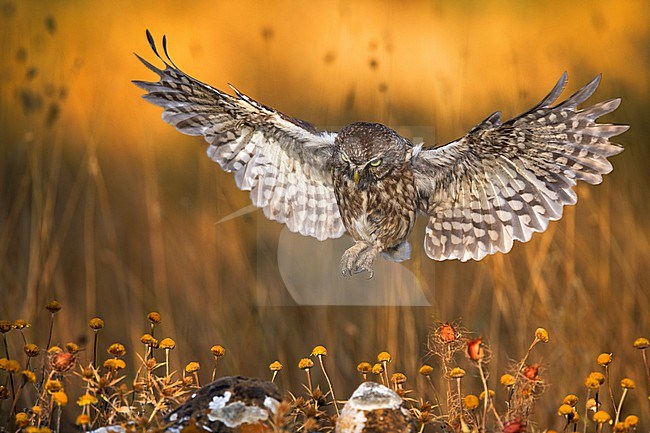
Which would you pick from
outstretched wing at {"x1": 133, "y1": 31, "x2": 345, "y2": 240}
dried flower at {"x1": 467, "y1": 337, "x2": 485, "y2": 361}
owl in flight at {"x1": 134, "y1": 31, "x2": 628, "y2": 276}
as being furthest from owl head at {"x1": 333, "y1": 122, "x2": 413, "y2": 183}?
dried flower at {"x1": 467, "y1": 337, "x2": 485, "y2": 361}

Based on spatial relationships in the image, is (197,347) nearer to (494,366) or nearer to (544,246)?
(494,366)

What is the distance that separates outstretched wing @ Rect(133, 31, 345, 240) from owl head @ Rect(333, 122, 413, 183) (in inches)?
4.9

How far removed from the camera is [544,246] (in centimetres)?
203

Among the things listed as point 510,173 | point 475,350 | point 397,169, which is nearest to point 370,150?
point 397,169

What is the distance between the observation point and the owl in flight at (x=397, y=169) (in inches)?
50.3

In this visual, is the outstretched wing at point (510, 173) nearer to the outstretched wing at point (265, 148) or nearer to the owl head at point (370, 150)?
the owl head at point (370, 150)

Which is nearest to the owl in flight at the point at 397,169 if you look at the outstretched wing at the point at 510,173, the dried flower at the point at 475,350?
the outstretched wing at the point at 510,173

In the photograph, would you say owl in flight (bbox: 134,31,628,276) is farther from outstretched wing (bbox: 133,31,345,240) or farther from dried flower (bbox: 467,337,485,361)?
dried flower (bbox: 467,337,485,361)

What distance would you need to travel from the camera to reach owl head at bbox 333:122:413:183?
1.26 meters

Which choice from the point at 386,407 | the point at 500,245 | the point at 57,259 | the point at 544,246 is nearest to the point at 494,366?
the point at 544,246

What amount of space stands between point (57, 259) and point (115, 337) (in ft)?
0.94

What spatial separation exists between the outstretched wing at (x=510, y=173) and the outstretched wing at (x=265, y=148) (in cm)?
19

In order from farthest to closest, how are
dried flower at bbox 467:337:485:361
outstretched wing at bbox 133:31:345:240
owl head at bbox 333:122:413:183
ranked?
outstretched wing at bbox 133:31:345:240, owl head at bbox 333:122:413:183, dried flower at bbox 467:337:485:361

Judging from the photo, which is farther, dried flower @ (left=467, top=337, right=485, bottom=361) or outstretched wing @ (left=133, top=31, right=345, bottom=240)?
outstretched wing @ (left=133, top=31, right=345, bottom=240)
